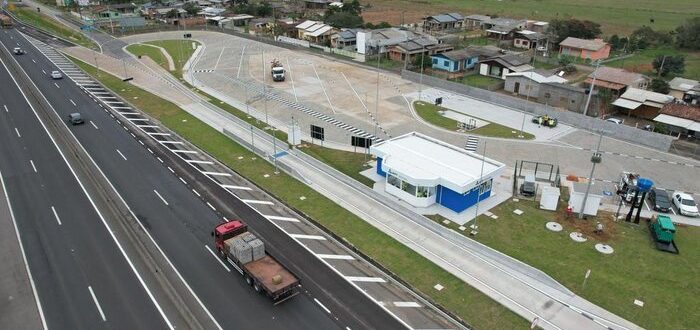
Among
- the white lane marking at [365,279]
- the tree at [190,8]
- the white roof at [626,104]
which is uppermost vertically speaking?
the tree at [190,8]

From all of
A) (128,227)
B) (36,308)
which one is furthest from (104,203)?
(36,308)

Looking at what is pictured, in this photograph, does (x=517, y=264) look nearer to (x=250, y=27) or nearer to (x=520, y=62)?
(x=520, y=62)

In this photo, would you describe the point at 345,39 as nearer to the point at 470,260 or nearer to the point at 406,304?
the point at 470,260

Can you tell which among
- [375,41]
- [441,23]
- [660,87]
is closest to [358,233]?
[660,87]

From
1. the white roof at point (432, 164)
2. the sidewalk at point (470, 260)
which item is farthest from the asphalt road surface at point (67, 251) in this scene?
the white roof at point (432, 164)

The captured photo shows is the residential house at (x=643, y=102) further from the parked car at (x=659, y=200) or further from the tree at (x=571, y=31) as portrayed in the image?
the tree at (x=571, y=31)

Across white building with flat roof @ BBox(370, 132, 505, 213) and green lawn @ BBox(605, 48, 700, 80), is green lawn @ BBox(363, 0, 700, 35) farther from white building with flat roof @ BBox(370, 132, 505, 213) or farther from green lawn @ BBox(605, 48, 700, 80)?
white building with flat roof @ BBox(370, 132, 505, 213)
